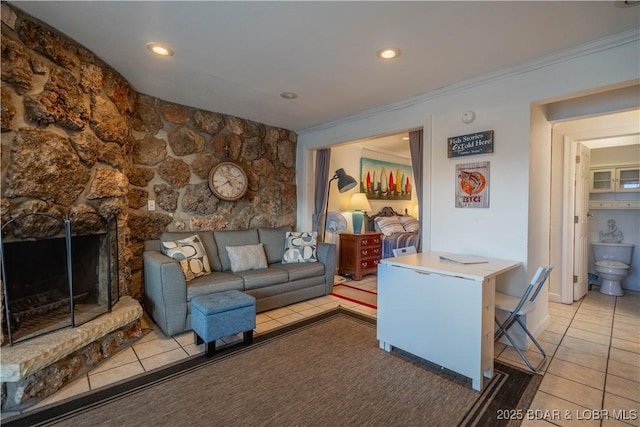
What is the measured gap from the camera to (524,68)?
7.64 feet

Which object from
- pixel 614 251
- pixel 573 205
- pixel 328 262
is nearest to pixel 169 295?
pixel 328 262

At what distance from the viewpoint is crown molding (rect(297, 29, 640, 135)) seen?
1.95 metres

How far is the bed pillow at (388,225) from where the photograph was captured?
5096 mm

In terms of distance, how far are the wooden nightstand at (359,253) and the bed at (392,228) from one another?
164mm

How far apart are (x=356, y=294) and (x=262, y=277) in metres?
1.38

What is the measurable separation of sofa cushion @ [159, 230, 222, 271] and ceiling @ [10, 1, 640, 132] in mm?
1528

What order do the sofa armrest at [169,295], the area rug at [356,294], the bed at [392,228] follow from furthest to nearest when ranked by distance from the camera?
the bed at [392,228] < the area rug at [356,294] < the sofa armrest at [169,295]

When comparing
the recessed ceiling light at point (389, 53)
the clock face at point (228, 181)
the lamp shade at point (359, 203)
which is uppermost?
the recessed ceiling light at point (389, 53)

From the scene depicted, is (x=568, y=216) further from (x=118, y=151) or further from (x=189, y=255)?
(x=118, y=151)

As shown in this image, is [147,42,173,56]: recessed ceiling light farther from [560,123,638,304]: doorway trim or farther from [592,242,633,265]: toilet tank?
[592,242,633,265]: toilet tank

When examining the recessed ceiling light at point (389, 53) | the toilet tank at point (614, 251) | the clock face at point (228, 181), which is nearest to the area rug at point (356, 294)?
the clock face at point (228, 181)

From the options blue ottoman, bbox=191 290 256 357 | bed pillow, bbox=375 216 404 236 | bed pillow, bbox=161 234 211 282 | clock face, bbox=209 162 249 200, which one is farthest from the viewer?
bed pillow, bbox=375 216 404 236

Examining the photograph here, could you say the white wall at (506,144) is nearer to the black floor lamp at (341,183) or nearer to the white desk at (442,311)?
the white desk at (442,311)

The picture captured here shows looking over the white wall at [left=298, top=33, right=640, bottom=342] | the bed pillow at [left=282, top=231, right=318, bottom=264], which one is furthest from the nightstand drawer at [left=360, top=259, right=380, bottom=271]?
the white wall at [left=298, top=33, right=640, bottom=342]
